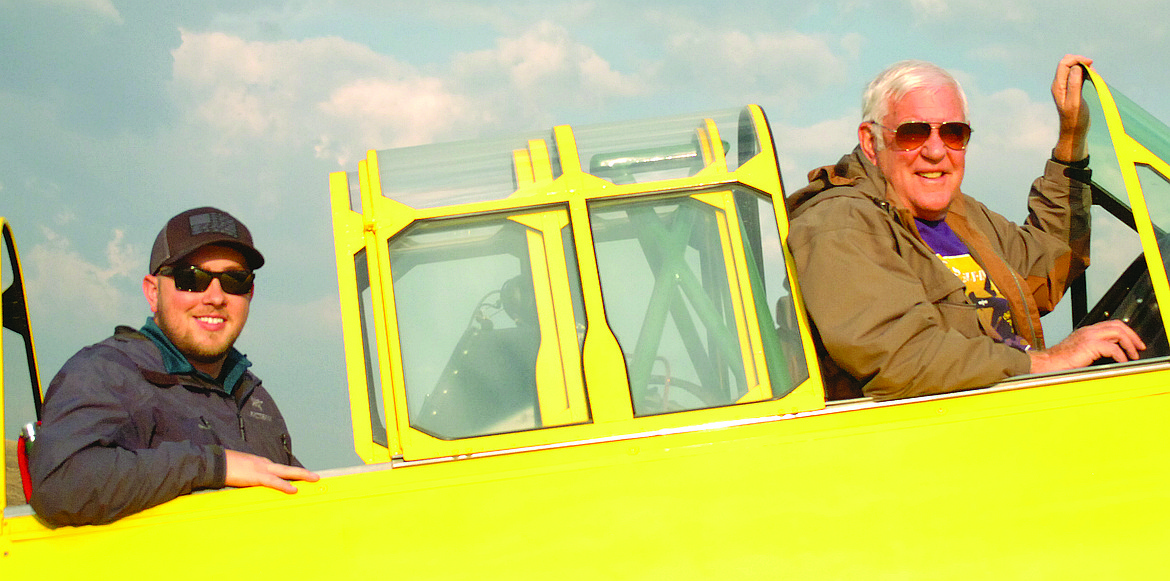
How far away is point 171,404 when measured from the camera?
2.67 meters

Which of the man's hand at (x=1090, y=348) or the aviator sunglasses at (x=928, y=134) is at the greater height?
the aviator sunglasses at (x=928, y=134)

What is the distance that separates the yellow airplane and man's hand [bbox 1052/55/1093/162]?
0.13 m

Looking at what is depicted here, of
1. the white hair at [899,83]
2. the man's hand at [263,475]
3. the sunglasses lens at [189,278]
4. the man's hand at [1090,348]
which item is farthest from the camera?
the white hair at [899,83]

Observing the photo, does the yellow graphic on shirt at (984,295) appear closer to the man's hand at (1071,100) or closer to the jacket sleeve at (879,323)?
the jacket sleeve at (879,323)

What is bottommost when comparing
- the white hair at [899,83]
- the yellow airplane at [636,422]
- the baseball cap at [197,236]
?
the yellow airplane at [636,422]

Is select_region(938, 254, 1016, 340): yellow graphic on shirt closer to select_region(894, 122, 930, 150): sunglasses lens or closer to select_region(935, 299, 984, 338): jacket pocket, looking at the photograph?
select_region(935, 299, 984, 338): jacket pocket

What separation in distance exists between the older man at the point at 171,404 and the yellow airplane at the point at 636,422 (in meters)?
0.08

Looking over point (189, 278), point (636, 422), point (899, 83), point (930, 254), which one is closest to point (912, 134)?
point (899, 83)

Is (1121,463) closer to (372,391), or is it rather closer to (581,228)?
(581,228)

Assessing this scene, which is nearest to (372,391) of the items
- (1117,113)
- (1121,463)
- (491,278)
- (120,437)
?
(491,278)

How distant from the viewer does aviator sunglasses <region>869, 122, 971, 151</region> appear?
3.10 m

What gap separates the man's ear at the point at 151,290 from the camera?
3.01 m

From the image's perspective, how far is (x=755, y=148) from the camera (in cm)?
282

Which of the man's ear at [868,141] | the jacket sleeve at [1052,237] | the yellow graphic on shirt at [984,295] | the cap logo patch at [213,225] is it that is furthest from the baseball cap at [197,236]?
the jacket sleeve at [1052,237]
